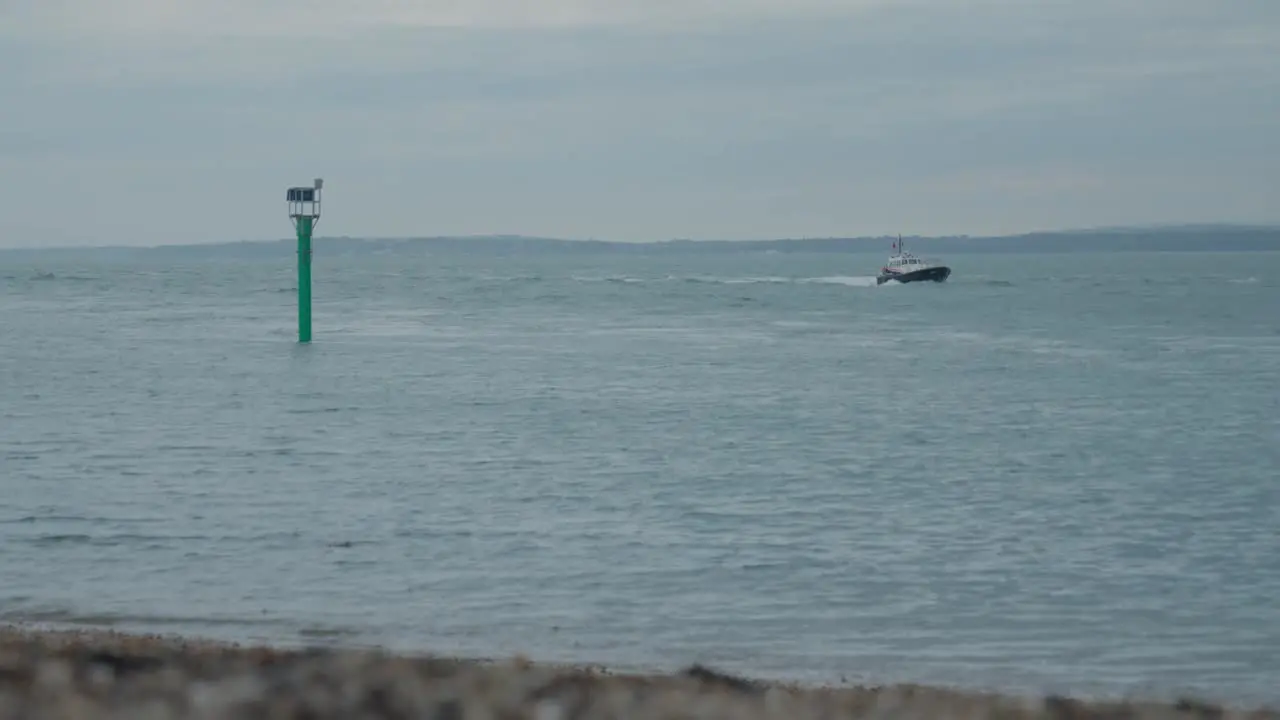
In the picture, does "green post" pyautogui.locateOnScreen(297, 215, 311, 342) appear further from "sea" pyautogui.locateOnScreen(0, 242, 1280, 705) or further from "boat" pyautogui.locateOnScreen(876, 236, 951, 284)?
"boat" pyautogui.locateOnScreen(876, 236, 951, 284)

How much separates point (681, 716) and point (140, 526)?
12447 mm

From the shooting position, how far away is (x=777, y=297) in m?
104

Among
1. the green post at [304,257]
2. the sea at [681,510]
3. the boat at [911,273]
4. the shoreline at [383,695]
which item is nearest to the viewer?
the shoreline at [383,695]

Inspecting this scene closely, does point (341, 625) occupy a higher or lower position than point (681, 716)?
lower

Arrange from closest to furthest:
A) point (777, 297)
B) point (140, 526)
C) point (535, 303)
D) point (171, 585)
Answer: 1. point (171, 585)
2. point (140, 526)
3. point (535, 303)
4. point (777, 297)

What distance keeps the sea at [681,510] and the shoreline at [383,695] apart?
2989 mm

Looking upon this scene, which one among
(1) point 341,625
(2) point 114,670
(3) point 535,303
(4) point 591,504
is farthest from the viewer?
(3) point 535,303

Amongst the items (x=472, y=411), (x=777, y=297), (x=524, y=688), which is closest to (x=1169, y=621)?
(x=524, y=688)

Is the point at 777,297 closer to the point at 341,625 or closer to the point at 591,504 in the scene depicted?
the point at 591,504

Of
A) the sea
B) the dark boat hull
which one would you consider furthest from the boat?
the sea

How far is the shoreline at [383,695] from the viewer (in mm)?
6809

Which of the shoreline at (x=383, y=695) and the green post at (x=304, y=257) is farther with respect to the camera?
the green post at (x=304, y=257)

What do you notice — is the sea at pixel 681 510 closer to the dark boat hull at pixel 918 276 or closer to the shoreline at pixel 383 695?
the shoreline at pixel 383 695

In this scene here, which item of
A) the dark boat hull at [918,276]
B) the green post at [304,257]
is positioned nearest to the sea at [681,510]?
the green post at [304,257]
